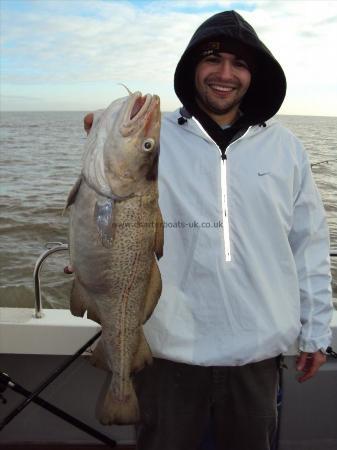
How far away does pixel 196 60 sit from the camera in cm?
272

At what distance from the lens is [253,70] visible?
291 centimetres

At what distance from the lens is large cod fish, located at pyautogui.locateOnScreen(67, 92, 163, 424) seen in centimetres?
200

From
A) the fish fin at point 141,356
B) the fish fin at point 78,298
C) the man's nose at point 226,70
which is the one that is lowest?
the fish fin at point 141,356

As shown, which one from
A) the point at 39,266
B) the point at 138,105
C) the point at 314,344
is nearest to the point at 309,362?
the point at 314,344

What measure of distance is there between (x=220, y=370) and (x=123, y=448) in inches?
69.7

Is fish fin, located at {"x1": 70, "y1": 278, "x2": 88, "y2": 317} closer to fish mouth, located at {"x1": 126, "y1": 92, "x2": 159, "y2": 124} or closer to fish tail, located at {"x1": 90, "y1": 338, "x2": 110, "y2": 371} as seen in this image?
fish tail, located at {"x1": 90, "y1": 338, "x2": 110, "y2": 371}

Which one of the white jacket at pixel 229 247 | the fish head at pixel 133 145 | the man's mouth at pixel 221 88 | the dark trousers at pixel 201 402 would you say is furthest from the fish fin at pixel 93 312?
the man's mouth at pixel 221 88

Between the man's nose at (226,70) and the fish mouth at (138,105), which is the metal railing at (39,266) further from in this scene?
the man's nose at (226,70)

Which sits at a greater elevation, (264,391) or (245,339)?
(245,339)

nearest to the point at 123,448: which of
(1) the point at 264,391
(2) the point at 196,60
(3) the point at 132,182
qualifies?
(1) the point at 264,391

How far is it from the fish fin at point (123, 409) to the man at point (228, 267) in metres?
0.22

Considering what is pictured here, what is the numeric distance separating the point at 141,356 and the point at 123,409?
0.26 meters

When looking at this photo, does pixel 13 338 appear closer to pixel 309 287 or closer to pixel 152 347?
pixel 152 347

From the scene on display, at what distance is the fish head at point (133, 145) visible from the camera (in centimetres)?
199
